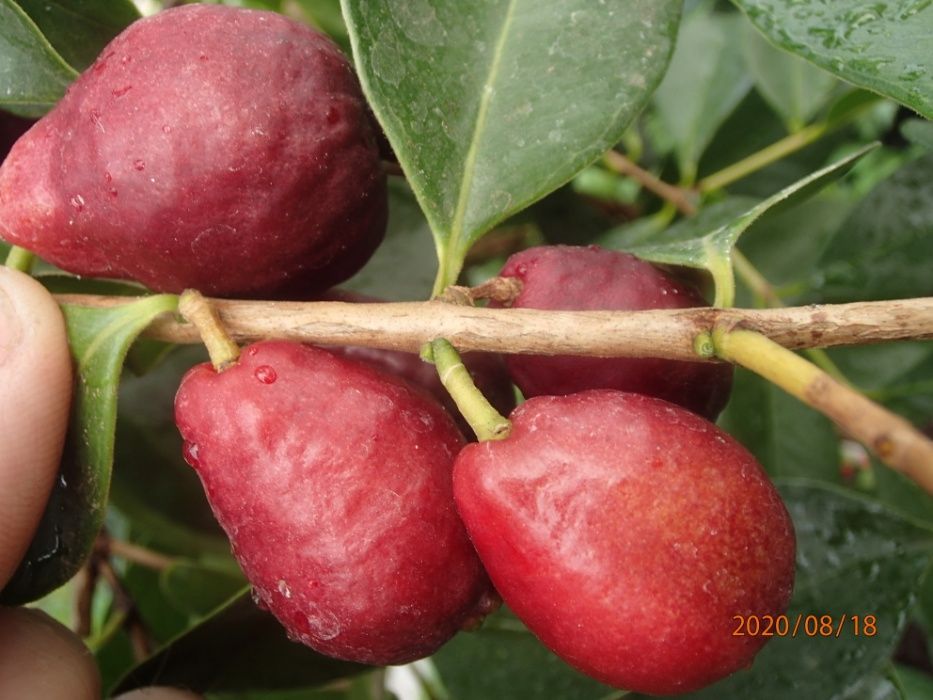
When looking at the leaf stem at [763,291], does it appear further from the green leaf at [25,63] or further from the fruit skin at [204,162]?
the green leaf at [25,63]

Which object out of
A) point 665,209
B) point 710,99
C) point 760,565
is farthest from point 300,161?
point 710,99

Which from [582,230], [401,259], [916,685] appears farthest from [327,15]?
[916,685]

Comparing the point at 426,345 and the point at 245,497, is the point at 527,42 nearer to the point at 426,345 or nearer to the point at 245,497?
the point at 426,345

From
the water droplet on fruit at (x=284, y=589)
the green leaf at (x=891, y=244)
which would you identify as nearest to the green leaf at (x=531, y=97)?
the water droplet on fruit at (x=284, y=589)

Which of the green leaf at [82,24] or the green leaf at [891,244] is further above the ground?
the green leaf at [82,24]

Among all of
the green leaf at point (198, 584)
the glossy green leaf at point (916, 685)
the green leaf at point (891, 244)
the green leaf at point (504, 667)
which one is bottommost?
the glossy green leaf at point (916, 685)
